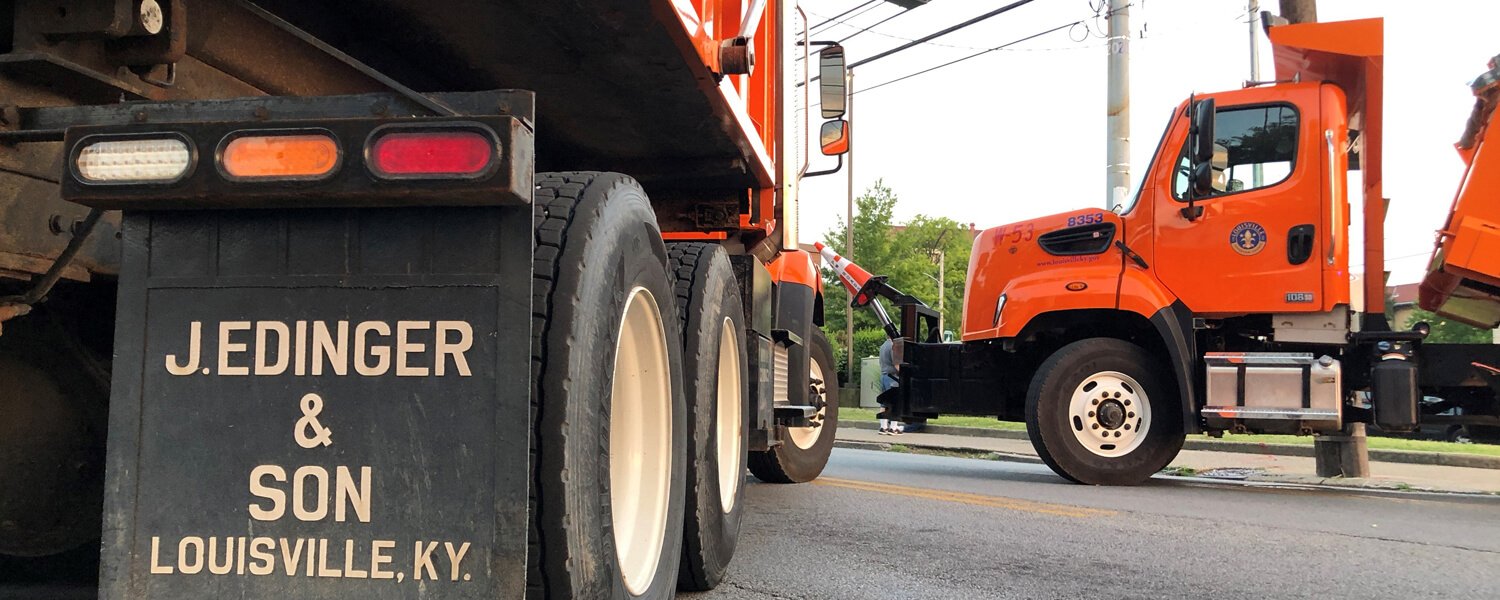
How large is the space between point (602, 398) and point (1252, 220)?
683 cm

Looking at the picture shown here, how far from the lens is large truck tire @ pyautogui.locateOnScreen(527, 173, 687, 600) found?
6.31 feet

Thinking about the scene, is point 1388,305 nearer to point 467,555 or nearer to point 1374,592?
point 1374,592

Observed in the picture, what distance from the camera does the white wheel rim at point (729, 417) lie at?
3.79m

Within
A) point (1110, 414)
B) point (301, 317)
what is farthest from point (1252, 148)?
point (301, 317)

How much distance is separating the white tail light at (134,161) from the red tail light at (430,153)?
1.04ft

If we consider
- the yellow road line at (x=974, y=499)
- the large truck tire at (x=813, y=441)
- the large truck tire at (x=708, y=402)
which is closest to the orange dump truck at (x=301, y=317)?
the large truck tire at (x=708, y=402)

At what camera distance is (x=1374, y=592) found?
3.97m

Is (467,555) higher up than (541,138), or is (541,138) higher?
(541,138)

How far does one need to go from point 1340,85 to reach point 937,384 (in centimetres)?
380

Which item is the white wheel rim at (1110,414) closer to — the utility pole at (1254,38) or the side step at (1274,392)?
the side step at (1274,392)

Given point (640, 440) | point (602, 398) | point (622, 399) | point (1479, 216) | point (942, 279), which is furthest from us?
point (942, 279)

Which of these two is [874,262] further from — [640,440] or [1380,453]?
[640,440]

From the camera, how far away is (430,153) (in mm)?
1750

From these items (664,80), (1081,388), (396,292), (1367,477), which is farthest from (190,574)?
(1367,477)
